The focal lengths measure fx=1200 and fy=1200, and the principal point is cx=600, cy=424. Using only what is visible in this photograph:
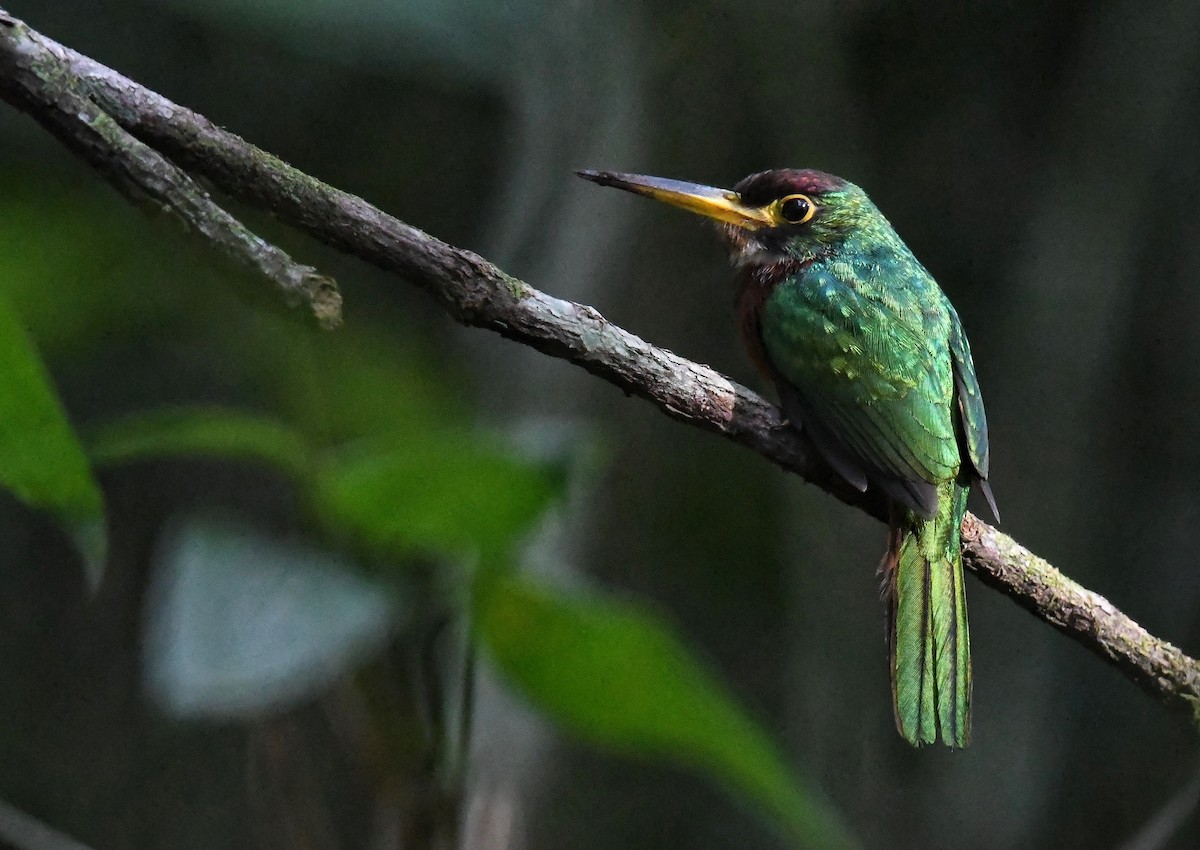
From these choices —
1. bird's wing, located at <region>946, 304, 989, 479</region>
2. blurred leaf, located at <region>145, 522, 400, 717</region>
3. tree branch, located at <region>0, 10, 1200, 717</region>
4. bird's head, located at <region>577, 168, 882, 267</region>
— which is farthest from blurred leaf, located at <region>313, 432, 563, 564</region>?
bird's head, located at <region>577, 168, 882, 267</region>

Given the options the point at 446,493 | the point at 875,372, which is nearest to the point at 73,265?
the point at 446,493

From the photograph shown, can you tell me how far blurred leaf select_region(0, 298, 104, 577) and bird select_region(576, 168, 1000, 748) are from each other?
1092mm

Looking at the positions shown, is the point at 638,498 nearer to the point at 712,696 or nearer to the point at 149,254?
the point at 149,254

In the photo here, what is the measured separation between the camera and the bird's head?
2209mm

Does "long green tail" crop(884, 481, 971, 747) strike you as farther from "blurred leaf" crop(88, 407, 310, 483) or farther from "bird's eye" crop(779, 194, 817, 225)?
"blurred leaf" crop(88, 407, 310, 483)

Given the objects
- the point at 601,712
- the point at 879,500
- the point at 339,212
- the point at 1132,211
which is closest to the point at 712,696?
the point at 601,712

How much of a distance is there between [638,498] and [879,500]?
4.68ft

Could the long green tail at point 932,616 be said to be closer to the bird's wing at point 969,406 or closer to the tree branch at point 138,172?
the bird's wing at point 969,406

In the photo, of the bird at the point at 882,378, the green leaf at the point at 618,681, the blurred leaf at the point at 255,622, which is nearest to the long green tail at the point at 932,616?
the bird at the point at 882,378

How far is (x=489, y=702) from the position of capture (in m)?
2.03

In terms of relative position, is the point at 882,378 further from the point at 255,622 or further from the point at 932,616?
the point at 255,622

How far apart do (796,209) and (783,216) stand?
3cm

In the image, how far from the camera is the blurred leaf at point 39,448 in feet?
2.12

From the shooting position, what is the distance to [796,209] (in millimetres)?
2234
